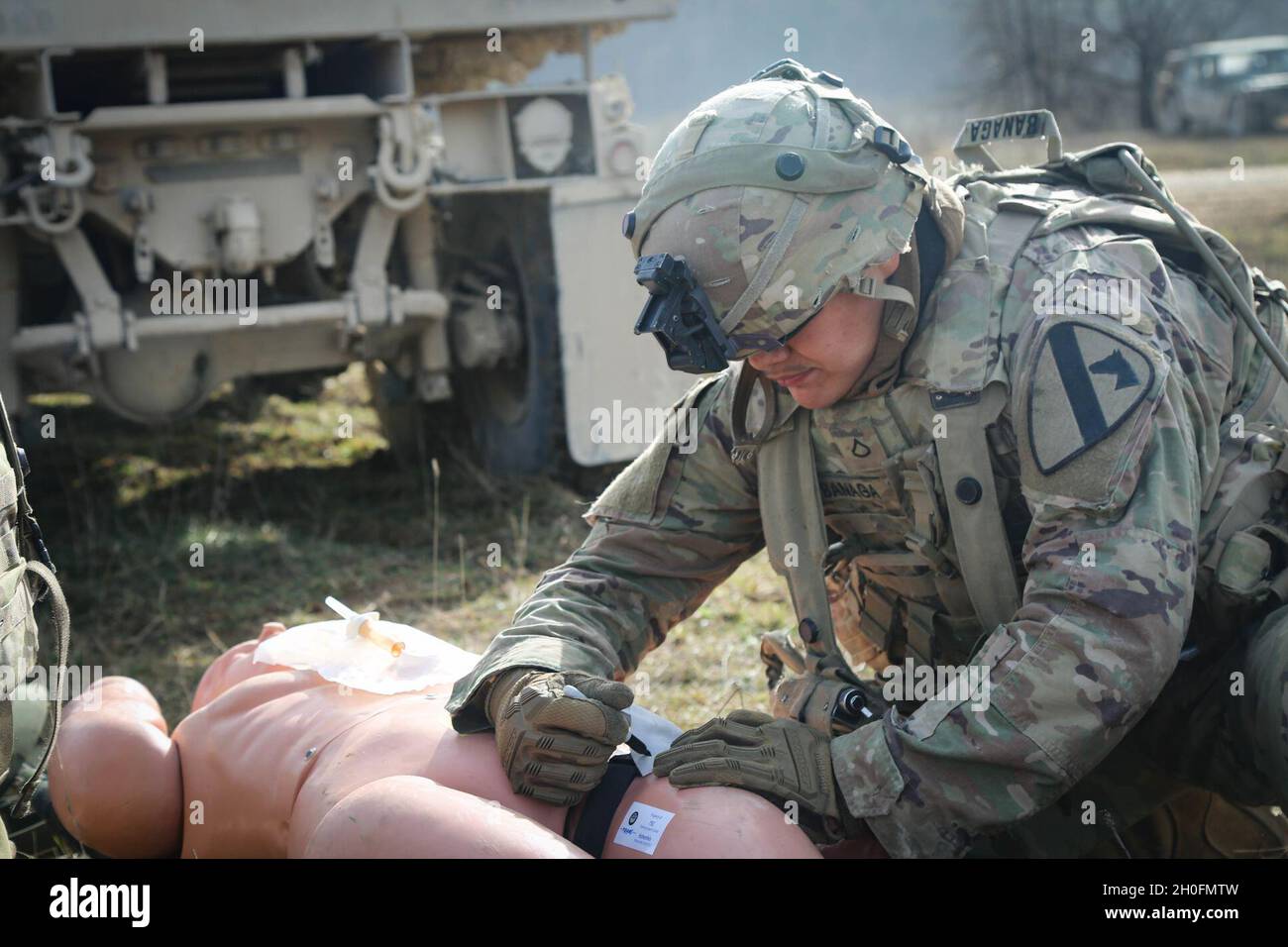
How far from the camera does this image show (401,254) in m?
5.93

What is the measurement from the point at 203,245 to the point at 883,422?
11.0 feet

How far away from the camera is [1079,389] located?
7.72 feet

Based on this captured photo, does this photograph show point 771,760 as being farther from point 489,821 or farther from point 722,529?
point 722,529

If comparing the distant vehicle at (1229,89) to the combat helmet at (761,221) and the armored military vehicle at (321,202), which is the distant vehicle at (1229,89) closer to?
the armored military vehicle at (321,202)

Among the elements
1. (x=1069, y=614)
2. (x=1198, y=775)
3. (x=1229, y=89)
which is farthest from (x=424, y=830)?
(x=1229, y=89)

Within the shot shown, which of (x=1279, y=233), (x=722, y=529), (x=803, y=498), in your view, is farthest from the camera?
(x=1279, y=233)

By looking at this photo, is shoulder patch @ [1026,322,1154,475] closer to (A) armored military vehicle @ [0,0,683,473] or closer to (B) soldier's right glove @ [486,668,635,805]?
(B) soldier's right glove @ [486,668,635,805]

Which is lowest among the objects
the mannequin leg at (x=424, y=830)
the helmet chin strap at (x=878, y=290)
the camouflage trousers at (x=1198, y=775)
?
the camouflage trousers at (x=1198, y=775)

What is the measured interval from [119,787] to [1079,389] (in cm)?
192

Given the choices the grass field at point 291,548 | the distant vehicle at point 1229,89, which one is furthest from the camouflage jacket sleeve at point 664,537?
the distant vehicle at point 1229,89

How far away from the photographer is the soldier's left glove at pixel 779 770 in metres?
2.33

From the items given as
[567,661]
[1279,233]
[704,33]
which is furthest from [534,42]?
[704,33]

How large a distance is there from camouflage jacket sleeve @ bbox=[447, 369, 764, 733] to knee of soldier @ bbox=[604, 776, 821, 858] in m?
0.54

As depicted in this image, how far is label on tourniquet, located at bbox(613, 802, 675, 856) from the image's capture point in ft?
7.42
